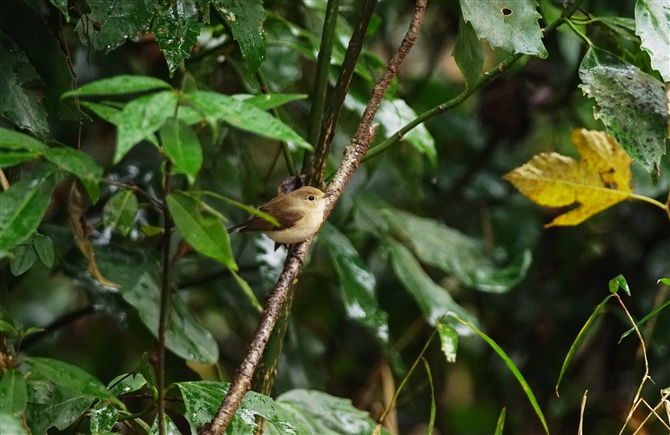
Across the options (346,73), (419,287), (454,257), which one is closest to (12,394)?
(346,73)

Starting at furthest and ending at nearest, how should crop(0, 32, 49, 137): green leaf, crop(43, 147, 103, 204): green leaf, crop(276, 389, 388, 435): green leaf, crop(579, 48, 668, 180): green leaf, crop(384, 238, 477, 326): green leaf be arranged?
crop(384, 238, 477, 326): green leaf < crop(276, 389, 388, 435): green leaf < crop(579, 48, 668, 180): green leaf < crop(0, 32, 49, 137): green leaf < crop(43, 147, 103, 204): green leaf

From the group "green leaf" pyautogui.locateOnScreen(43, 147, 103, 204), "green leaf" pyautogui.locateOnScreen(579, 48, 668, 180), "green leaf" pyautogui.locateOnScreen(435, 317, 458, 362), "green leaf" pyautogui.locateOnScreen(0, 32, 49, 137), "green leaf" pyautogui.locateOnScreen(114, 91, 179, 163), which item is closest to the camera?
"green leaf" pyautogui.locateOnScreen(114, 91, 179, 163)

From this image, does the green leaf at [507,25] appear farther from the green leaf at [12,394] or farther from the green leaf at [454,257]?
the green leaf at [454,257]

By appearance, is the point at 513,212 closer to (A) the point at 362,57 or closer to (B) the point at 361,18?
(A) the point at 362,57

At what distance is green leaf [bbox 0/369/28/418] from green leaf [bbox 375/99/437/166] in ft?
3.41

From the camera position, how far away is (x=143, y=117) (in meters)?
0.77

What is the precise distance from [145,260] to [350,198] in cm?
99

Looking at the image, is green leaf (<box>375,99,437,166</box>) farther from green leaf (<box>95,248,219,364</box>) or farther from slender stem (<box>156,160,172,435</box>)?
slender stem (<box>156,160,172,435</box>)

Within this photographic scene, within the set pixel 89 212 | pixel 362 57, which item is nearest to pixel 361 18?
pixel 362 57

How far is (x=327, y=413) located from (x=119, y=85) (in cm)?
106

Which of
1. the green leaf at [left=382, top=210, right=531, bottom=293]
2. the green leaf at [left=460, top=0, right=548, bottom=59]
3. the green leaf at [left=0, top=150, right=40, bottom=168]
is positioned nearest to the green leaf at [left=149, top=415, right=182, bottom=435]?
the green leaf at [left=0, top=150, right=40, bottom=168]

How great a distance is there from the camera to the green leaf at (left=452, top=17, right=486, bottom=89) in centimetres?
137

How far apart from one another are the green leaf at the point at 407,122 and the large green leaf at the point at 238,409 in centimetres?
72

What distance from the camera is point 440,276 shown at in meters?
3.19
